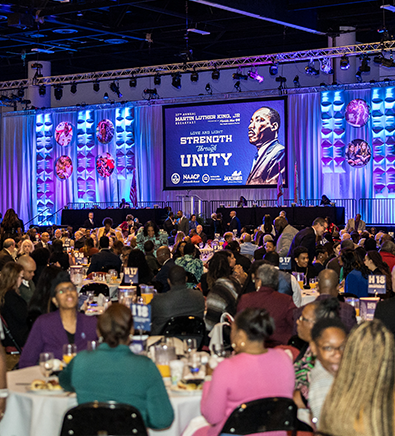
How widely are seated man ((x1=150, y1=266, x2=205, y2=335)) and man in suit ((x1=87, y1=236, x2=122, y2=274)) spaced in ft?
12.3

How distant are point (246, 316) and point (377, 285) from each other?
3.31 metres

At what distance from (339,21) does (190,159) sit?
277 inches

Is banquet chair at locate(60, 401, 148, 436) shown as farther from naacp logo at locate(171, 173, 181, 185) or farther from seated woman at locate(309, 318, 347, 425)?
naacp logo at locate(171, 173, 181, 185)

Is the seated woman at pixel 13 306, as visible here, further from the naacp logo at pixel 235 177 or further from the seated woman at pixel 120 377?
the naacp logo at pixel 235 177

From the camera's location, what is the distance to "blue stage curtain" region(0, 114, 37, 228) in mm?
27781

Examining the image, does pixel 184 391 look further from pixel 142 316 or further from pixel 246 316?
pixel 142 316

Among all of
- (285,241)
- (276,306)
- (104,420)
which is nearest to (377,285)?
(276,306)

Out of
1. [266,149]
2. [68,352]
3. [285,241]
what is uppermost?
[266,149]

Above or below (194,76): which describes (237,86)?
above

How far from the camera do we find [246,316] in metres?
3.34

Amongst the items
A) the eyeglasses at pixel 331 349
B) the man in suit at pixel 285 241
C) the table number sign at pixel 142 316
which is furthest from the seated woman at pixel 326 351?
the man in suit at pixel 285 241

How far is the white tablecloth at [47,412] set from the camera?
3627 mm

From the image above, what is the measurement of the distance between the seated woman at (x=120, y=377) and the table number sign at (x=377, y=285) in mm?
3569

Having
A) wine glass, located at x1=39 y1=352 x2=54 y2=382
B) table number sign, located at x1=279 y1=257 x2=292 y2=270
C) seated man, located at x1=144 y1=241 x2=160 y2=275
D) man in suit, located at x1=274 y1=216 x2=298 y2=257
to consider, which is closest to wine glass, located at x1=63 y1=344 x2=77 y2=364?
wine glass, located at x1=39 y1=352 x2=54 y2=382
